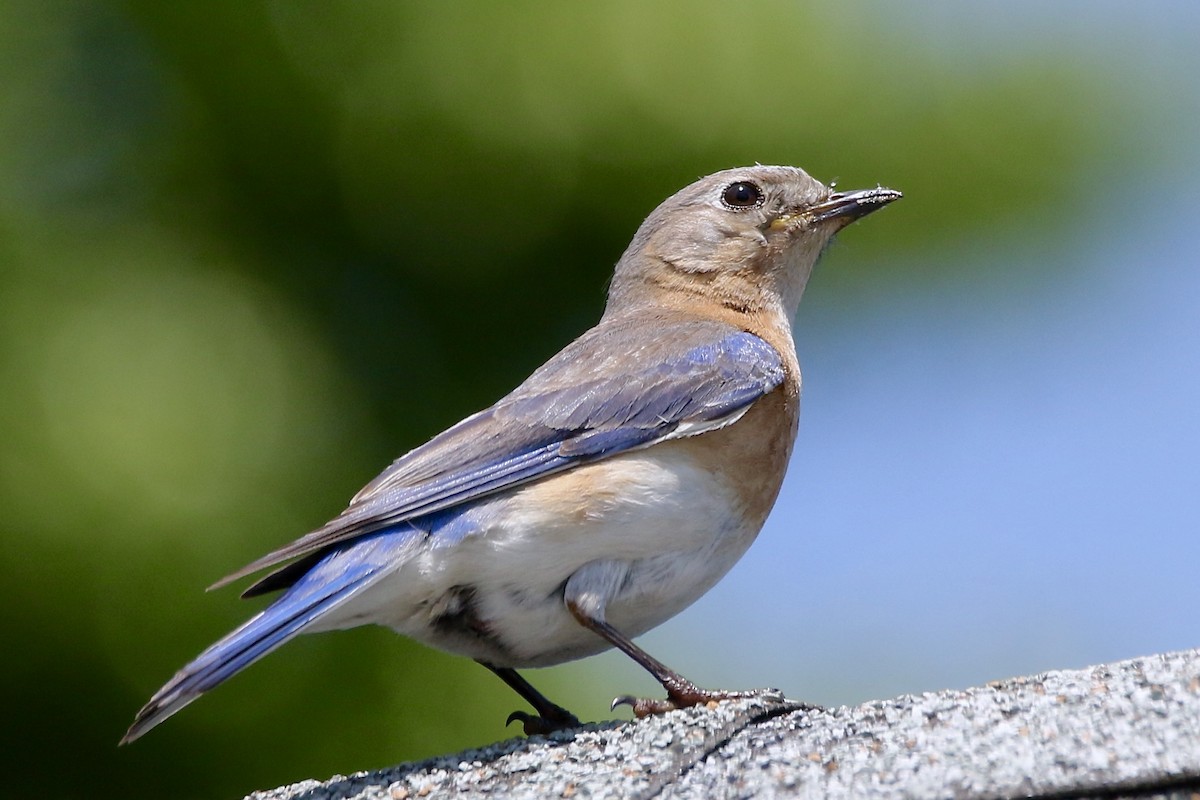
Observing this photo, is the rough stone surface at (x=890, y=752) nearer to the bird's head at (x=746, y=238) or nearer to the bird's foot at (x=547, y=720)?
the bird's foot at (x=547, y=720)

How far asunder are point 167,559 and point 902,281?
10.3ft

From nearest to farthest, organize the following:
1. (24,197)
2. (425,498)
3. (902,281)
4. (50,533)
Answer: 1. (425,498)
2. (50,533)
3. (24,197)
4. (902,281)

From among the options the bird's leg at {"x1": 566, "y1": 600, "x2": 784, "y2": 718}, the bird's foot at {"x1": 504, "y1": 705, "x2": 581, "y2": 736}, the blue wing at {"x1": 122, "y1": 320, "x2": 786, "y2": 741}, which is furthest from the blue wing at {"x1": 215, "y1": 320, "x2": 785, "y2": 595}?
the bird's foot at {"x1": 504, "y1": 705, "x2": 581, "y2": 736}

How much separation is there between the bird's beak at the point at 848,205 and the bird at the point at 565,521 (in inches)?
27.8

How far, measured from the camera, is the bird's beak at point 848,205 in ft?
15.6

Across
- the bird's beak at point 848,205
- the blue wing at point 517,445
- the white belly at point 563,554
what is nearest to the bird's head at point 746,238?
the bird's beak at point 848,205

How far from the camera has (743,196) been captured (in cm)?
496

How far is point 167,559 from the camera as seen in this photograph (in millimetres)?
5043

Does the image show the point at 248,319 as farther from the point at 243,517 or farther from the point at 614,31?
the point at 614,31

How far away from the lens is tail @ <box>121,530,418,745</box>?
3.15 metres

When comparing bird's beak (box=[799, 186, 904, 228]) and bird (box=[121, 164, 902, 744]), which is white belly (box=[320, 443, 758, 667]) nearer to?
bird (box=[121, 164, 902, 744])

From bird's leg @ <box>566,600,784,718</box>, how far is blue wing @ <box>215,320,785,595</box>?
0.42 m

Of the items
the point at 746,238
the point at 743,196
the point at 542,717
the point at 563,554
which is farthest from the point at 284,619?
the point at 743,196

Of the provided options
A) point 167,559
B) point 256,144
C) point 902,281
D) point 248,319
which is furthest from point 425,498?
point 902,281
